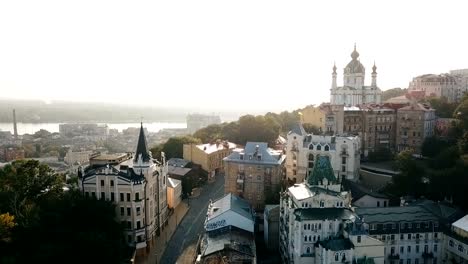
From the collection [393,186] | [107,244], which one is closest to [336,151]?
[393,186]

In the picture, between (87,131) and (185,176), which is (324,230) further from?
(87,131)

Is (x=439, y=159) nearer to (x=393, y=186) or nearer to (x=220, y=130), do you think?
(x=393, y=186)

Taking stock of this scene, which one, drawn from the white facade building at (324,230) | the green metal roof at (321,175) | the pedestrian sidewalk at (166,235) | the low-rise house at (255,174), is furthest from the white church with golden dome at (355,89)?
the white facade building at (324,230)

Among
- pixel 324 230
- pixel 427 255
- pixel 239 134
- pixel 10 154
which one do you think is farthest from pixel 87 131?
pixel 427 255

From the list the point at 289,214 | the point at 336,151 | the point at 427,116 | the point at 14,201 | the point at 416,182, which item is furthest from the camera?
the point at 427,116

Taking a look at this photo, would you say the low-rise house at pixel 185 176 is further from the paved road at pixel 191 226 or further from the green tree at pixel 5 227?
the green tree at pixel 5 227

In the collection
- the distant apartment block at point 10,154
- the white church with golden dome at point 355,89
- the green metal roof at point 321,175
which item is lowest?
the distant apartment block at point 10,154
